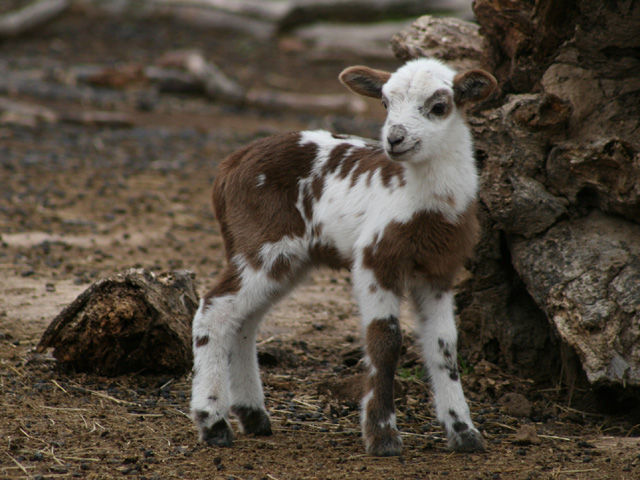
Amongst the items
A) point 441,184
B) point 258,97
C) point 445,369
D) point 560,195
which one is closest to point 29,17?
point 258,97

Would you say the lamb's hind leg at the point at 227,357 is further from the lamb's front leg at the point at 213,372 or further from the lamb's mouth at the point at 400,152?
the lamb's mouth at the point at 400,152

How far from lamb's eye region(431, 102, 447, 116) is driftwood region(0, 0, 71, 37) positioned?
1933 centimetres

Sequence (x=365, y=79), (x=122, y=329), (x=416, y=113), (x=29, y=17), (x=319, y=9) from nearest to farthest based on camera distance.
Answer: (x=416, y=113) < (x=365, y=79) < (x=122, y=329) < (x=29, y=17) < (x=319, y=9)

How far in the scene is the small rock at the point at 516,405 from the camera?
5.75m

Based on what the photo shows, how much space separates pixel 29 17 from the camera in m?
21.8

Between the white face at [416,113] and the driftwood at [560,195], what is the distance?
3.45 ft

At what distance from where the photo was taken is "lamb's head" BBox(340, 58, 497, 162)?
4770mm

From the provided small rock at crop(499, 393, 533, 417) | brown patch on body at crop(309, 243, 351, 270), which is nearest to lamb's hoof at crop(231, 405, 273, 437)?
brown patch on body at crop(309, 243, 351, 270)

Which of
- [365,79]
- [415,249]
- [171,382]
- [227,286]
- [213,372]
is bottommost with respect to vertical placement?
[171,382]

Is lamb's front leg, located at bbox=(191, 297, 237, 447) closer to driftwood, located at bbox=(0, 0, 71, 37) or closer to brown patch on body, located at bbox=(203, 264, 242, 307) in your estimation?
brown patch on body, located at bbox=(203, 264, 242, 307)

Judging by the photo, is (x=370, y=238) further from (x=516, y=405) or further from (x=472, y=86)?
(x=516, y=405)

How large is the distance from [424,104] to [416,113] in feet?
0.28

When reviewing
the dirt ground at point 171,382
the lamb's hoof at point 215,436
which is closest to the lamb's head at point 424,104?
the dirt ground at point 171,382

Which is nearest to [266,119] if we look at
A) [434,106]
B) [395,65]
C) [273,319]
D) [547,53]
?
[395,65]
